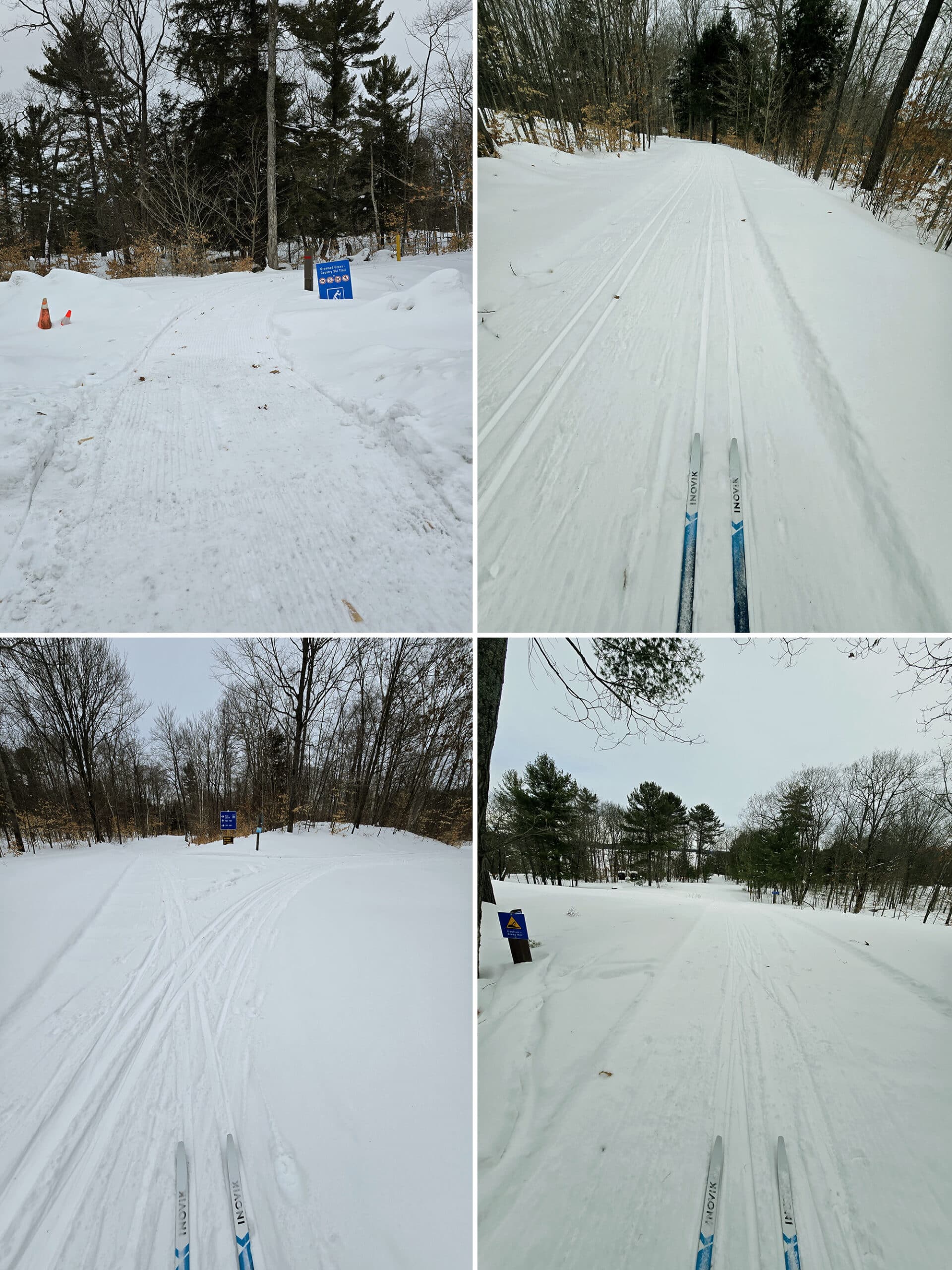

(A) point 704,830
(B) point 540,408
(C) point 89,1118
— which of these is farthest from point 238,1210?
(A) point 704,830

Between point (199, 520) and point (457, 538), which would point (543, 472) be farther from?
point (199, 520)

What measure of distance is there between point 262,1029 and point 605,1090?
1.88 m

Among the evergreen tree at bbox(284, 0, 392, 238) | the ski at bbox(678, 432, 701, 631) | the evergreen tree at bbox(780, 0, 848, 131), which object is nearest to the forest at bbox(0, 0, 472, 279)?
the evergreen tree at bbox(284, 0, 392, 238)

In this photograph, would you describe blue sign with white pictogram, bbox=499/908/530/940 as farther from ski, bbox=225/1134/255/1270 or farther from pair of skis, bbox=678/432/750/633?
pair of skis, bbox=678/432/750/633

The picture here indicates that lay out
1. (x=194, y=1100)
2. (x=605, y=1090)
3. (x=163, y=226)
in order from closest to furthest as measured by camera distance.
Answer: (x=194, y=1100)
(x=605, y=1090)
(x=163, y=226)

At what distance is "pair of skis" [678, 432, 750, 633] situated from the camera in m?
3.29

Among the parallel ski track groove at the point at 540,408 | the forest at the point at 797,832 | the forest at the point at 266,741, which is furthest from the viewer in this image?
the forest at the point at 266,741

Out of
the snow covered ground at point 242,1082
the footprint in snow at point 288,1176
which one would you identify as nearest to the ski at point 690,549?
the snow covered ground at point 242,1082

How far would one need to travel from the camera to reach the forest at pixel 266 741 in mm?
7738

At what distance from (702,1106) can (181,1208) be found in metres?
2.39

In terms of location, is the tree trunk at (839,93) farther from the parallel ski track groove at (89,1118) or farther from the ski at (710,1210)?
the parallel ski track groove at (89,1118)

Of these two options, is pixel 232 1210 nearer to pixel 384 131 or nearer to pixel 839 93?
pixel 839 93

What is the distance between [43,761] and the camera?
1071 cm

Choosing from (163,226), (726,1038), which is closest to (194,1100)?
(726,1038)
